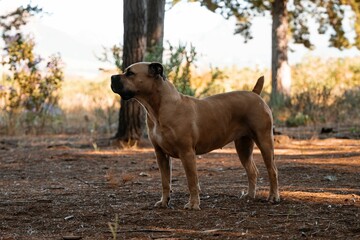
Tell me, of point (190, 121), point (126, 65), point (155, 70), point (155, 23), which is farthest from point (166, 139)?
point (155, 23)

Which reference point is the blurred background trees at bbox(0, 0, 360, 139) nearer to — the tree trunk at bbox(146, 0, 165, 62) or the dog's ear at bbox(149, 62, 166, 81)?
the tree trunk at bbox(146, 0, 165, 62)

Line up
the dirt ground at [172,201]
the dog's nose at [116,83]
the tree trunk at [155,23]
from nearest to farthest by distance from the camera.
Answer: the dirt ground at [172,201]
the dog's nose at [116,83]
the tree trunk at [155,23]

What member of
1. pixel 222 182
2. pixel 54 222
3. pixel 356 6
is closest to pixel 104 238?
pixel 54 222

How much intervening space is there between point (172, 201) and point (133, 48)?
626cm

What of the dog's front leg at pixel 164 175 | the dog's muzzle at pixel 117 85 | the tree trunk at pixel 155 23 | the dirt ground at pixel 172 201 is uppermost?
the tree trunk at pixel 155 23

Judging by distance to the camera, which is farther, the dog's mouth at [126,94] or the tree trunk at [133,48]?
the tree trunk at [133,48]

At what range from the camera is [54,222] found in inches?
225

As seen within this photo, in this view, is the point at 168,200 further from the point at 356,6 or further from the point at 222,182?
the point at 356,6

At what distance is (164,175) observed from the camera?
249 inches

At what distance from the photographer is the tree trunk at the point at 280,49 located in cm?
A: 2294

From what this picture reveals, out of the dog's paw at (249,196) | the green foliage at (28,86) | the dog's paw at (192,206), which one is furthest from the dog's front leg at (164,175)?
the green foliage at (28,86)

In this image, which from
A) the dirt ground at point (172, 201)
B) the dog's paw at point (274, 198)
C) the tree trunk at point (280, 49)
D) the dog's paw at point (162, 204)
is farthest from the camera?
the tree trunk at point (280, 49)

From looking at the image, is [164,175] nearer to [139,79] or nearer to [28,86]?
[139,79]

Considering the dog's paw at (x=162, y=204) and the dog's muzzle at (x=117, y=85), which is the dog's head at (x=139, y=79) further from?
the dog's paw at (x=162, y=204)
